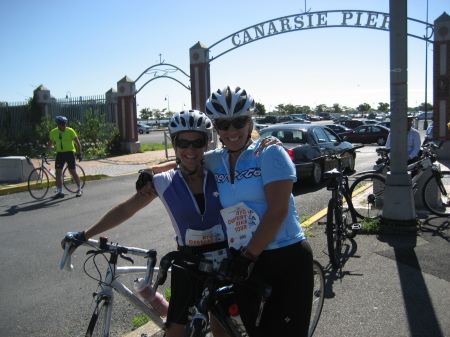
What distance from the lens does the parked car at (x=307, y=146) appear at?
36.2 ft

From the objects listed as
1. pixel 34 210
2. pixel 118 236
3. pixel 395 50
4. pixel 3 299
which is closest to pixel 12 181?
pixel 34 210

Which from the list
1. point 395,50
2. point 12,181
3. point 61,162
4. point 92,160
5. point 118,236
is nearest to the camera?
point 395,50

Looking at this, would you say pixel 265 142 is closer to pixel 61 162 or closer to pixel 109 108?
pixel 61 162

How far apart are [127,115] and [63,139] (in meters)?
10.2

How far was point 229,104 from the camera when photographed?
8.10 feet

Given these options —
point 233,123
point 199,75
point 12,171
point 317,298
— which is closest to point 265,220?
point 233,123

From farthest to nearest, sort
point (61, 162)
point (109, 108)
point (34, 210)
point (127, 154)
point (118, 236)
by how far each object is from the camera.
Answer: point (109, 108), point (127, 154), point (61, 162), point (34, 210), point (118, 236)

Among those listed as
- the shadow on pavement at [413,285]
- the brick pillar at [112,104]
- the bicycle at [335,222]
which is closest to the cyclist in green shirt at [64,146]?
the bicycle at [335,222]

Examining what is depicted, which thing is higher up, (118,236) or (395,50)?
(395,50)

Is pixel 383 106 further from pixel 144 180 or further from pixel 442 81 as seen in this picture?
pixel 144 180

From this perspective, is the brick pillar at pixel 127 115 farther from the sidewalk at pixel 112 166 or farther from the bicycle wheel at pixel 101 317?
the bicycle wheel at pixel 101 317

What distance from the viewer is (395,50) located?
6.42 m

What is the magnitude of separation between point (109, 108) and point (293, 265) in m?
21.6

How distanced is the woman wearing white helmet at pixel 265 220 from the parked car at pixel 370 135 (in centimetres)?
2683
